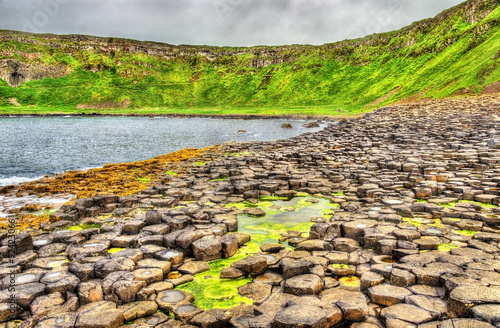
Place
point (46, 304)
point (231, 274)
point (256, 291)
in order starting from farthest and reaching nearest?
point (231, 274), point (256, 291), point (46, 304)

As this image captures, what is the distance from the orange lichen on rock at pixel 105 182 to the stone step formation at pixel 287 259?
2102mm

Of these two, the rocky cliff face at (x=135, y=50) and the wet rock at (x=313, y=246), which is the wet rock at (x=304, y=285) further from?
the rocky cliff face at (x=135, y=50)

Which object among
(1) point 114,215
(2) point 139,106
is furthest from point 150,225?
(2) point 139,106

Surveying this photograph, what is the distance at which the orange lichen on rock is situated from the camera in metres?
12.5

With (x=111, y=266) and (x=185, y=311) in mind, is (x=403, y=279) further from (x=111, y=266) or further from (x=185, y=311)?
(x=111, y=266)

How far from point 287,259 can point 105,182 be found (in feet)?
34.0

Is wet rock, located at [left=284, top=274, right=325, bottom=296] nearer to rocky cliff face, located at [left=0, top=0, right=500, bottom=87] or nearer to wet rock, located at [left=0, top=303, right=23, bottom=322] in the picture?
wet rock, located at [left=0, top=303, right=23, bottom=322]

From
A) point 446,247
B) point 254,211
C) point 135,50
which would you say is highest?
point 135,50

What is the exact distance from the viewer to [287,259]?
5520mm

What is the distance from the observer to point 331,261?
5.62 meters

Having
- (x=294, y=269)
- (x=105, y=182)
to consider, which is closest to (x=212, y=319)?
(x=294, y=269)

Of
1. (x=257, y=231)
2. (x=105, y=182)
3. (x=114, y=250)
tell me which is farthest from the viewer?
(x=105, y=182)

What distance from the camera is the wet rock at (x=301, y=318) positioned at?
12.0 ft

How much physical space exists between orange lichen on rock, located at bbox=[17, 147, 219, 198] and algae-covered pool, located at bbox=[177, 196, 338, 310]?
5.08 m
